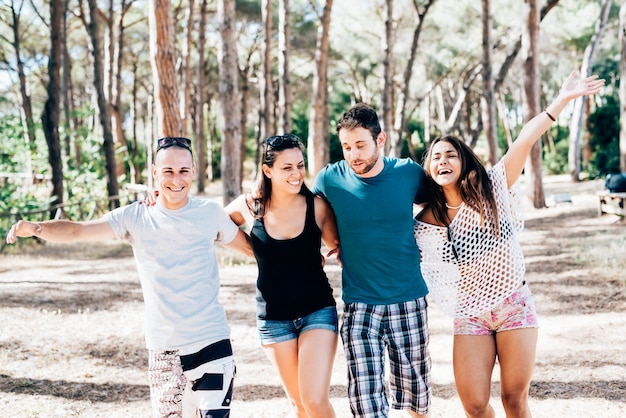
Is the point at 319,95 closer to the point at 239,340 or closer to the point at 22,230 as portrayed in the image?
the point at 239,340

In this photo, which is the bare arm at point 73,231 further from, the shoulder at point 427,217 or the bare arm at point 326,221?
the shoulder at point 427,217

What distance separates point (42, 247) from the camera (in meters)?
12.9

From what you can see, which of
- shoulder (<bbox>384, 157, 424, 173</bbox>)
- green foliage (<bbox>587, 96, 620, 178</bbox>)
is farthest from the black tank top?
green foliage (<bbox>587, 96, 620, 178</bbox>)

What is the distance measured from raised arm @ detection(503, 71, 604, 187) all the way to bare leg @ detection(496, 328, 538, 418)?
80 cm

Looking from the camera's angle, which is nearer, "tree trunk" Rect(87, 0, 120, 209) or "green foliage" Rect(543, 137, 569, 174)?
"tree trunk" Rect(87, 0, 120, 209)

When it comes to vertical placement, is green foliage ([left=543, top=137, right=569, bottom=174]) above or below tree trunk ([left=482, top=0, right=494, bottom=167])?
below

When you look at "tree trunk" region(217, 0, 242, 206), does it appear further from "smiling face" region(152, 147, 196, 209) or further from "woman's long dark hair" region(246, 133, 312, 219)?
"smiling face" region(152, 147, 196, 209)

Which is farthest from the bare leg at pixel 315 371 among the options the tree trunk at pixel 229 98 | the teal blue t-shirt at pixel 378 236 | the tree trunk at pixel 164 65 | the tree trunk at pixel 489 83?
the tree trunk at pixel 489 83

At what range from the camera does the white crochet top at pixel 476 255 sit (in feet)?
10.4

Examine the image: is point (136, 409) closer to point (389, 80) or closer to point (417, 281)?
point (417, 281)

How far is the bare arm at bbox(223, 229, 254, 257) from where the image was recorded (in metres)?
3.31

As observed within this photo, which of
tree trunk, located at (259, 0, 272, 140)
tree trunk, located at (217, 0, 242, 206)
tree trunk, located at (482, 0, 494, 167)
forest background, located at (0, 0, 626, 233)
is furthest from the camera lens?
tree trunk, located at (259, 0, 272, 140)

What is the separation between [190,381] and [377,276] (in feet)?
3.40

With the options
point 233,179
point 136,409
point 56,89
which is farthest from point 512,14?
point 136,409
